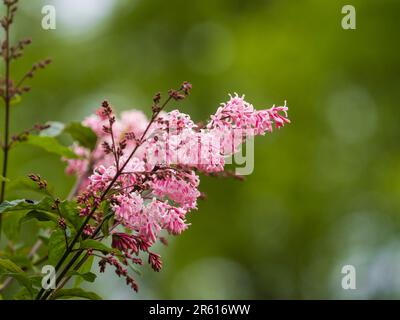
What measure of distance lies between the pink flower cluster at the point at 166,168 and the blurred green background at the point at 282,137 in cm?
1188

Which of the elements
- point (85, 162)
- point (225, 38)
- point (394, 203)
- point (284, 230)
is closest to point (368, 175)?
point (394, 203)

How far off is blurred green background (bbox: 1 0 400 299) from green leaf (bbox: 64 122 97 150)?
10.4 metres

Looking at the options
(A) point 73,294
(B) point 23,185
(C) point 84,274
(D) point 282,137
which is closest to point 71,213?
(C) point 84,274

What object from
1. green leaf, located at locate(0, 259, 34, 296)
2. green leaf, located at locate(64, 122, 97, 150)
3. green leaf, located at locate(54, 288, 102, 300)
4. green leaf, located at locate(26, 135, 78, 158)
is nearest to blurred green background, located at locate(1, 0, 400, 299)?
green leaf, located at locate(64, 122, 97, 150)

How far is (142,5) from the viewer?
17.8 m

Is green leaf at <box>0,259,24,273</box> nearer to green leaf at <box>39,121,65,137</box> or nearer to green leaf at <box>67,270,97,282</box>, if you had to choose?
green leaf at <box>67,270,97,282</box>

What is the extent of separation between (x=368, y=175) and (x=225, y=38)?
16.8ft

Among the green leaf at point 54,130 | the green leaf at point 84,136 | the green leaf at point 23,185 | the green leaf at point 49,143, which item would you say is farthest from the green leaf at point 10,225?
the green leaf at point 84,136

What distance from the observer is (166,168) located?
258 cm

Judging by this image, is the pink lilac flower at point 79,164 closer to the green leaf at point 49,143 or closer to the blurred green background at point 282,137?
the green leaf at point 49,143

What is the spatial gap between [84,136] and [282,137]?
11.9 meters

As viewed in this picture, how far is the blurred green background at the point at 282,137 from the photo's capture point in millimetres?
15023

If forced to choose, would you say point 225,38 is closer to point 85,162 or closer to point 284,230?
point 284,230
